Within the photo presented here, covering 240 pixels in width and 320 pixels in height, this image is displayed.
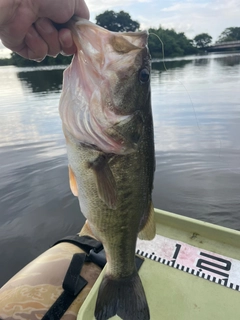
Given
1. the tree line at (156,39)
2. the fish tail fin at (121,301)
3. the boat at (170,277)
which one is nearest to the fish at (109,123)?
the fish tail fin at (121,301)

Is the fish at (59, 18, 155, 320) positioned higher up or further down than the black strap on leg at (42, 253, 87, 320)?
higher up

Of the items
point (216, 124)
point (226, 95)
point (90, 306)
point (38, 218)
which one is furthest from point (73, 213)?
point (226, 95)

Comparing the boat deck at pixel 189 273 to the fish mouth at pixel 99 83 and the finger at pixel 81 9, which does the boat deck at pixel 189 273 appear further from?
the finger at pixel 81 9

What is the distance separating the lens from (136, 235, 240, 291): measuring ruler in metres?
2.38

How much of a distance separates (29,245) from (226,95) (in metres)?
10.7

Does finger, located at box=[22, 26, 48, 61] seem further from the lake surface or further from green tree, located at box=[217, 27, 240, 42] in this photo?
green tree, located at box=[217, 27, 240, 42]

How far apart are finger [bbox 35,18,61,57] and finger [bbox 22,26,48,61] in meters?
0.02

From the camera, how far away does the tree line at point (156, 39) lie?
2207 cm

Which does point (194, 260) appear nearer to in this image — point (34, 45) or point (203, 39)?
point (34, 45)

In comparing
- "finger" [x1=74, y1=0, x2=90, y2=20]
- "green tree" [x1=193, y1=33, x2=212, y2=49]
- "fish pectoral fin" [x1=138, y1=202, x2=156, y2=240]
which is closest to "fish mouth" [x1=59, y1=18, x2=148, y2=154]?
"finger" [x1=74, y1=0, x2=90, y2=20]

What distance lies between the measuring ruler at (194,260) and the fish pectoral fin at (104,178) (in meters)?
1.33

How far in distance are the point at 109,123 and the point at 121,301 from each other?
1.11 metres

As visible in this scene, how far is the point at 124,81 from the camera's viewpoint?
1525 millimetres

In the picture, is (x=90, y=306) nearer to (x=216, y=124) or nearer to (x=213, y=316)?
(x=213, y=316)
